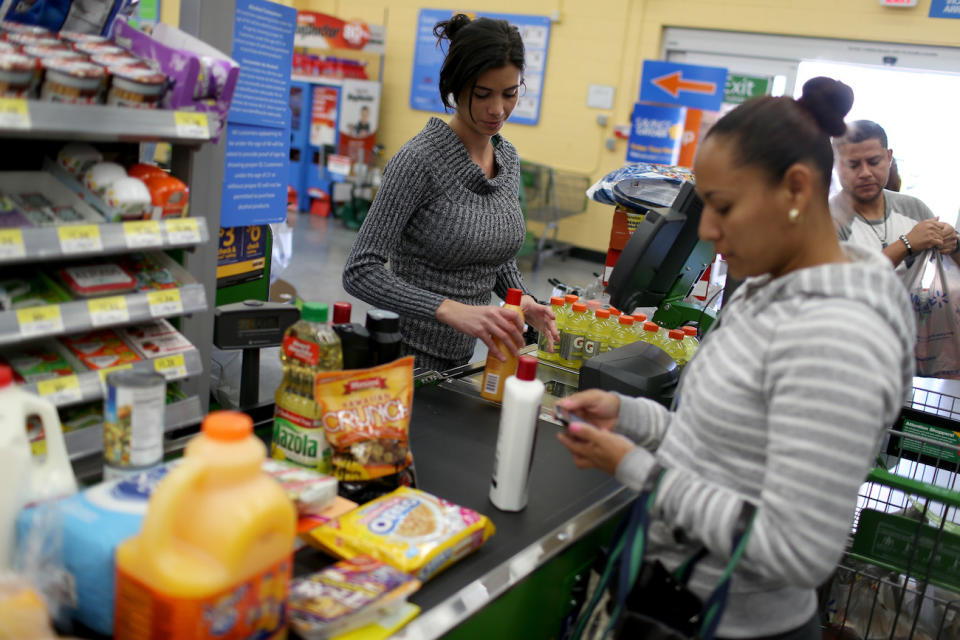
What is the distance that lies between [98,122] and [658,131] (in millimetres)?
7617

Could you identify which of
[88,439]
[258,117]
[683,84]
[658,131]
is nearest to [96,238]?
[88,439]

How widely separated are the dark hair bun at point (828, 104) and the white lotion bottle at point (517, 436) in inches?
24.5

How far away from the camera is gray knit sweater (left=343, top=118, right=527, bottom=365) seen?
6.86 ft

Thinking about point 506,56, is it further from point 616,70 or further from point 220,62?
point 616,70

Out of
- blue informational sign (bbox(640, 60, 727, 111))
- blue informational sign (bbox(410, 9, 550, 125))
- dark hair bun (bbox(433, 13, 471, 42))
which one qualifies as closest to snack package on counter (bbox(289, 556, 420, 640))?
dark hair bun (bbox(433, 13, 471, 42))

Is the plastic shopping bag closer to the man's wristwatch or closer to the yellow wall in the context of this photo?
the man's wristwatch

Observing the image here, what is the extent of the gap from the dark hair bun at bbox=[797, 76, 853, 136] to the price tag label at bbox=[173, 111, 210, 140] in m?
1.02

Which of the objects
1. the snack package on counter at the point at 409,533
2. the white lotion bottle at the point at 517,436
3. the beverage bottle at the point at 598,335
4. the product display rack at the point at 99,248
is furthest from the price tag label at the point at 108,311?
the beverage bottle at the point at 598,335

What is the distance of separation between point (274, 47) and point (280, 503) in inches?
111

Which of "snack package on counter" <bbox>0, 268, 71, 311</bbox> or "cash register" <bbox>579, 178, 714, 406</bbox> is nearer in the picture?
"snack package on counter" <bbox>0, 268, 71, 311</bbox>

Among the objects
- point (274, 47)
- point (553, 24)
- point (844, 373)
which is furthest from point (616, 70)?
point (844, 373)

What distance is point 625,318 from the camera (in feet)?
7.53

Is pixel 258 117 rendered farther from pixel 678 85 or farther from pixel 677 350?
pixel 678 85

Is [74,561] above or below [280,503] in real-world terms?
below
